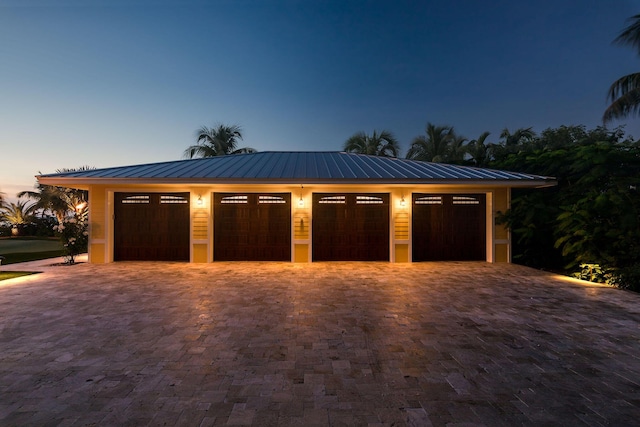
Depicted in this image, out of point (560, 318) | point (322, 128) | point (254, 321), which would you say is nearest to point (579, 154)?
point (560, 318)

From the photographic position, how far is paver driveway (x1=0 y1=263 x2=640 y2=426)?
7.11ft

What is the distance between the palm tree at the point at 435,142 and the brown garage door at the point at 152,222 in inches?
609

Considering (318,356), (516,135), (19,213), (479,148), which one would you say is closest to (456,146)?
(479,148)

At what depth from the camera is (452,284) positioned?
→ 6.55 m

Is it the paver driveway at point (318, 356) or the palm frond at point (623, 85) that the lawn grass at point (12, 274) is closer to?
the paver driveway at point (318, 356)

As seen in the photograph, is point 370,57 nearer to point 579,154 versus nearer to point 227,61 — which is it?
point 227,61

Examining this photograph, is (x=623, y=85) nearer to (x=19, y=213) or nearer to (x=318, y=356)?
(x=318, y=356)

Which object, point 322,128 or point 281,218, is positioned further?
point 322,128

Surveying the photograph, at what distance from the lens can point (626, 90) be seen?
12.0 meters

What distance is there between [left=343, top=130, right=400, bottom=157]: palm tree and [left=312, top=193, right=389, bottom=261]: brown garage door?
33.1 ft

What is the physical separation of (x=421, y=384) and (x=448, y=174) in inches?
303

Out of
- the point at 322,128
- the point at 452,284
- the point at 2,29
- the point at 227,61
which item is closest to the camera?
the point at 452,284

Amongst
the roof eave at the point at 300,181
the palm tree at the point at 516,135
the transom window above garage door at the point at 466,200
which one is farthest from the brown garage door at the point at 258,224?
the palm tree at the point at 516,135

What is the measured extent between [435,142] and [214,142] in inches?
599
